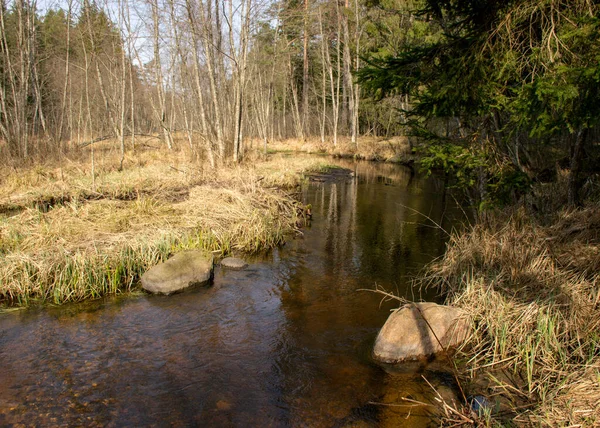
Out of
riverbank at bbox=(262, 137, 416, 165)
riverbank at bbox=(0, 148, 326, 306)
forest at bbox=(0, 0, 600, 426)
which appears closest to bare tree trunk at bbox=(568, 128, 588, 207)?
forest at bbox=(0, 0, 600, 426)

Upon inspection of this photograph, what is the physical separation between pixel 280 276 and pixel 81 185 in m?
7.40

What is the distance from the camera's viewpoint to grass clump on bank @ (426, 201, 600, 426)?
3.59 meters

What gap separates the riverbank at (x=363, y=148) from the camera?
26891mm

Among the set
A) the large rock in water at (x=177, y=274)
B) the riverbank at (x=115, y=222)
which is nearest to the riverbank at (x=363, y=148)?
the riverbank at (x=115, y=222)

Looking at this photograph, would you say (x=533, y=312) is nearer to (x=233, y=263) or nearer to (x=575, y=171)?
(x=575, y=171)

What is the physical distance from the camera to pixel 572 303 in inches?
183

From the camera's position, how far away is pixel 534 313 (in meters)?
4.71

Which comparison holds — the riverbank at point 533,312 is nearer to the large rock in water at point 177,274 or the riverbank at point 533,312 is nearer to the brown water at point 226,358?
the brown water at point 226,358

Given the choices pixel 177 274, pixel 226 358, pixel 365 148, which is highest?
pixel 365 148

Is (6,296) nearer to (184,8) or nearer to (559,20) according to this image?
(559,20)

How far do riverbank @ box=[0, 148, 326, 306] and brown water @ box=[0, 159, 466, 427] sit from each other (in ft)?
1.88

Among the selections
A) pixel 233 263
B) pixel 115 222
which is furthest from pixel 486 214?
pixel 115 222

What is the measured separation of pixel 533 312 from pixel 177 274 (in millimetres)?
5344

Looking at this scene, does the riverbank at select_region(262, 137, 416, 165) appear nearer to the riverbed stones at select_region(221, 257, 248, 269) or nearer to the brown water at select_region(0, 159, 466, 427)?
the brown water at select_region(0, 159, 466, 427)
